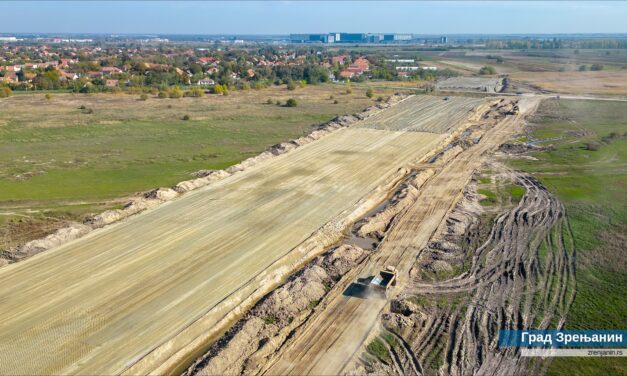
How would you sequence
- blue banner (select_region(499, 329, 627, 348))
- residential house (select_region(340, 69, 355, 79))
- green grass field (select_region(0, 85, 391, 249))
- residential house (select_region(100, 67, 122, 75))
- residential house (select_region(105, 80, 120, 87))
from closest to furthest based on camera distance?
blue banner (select_region(499, 329, 627, 348))
green grass field (select_region(0, 85, 391, 249))
residential house (select_region(105, 80, 120, 87))
residential house (select_region(100, 67, 122, 75))
residential house (select_region(340, 69, 355, 79))

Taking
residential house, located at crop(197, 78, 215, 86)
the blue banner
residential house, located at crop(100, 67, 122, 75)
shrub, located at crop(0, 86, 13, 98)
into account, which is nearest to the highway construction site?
the blue banner

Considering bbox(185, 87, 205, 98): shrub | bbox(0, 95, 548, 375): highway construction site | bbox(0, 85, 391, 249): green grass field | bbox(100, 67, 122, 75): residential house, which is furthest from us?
A: bbox(100, 67, 122, 75): residential house

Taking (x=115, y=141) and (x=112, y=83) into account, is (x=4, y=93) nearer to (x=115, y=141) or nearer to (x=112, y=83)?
(x=112, y=83)

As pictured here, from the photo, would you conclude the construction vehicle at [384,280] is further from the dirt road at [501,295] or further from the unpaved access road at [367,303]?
the dirt road at [501,295]

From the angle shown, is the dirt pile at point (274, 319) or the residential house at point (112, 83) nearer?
the dirt pile at point (274, 319)

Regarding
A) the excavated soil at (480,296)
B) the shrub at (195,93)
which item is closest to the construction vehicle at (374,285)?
the excavated soil at (480,296)

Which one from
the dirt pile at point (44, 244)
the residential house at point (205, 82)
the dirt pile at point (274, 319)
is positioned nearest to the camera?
the dirt pile at point (274, 319)

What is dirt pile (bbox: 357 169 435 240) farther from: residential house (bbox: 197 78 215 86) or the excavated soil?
residential house (bbox: 197 78 215 86)
